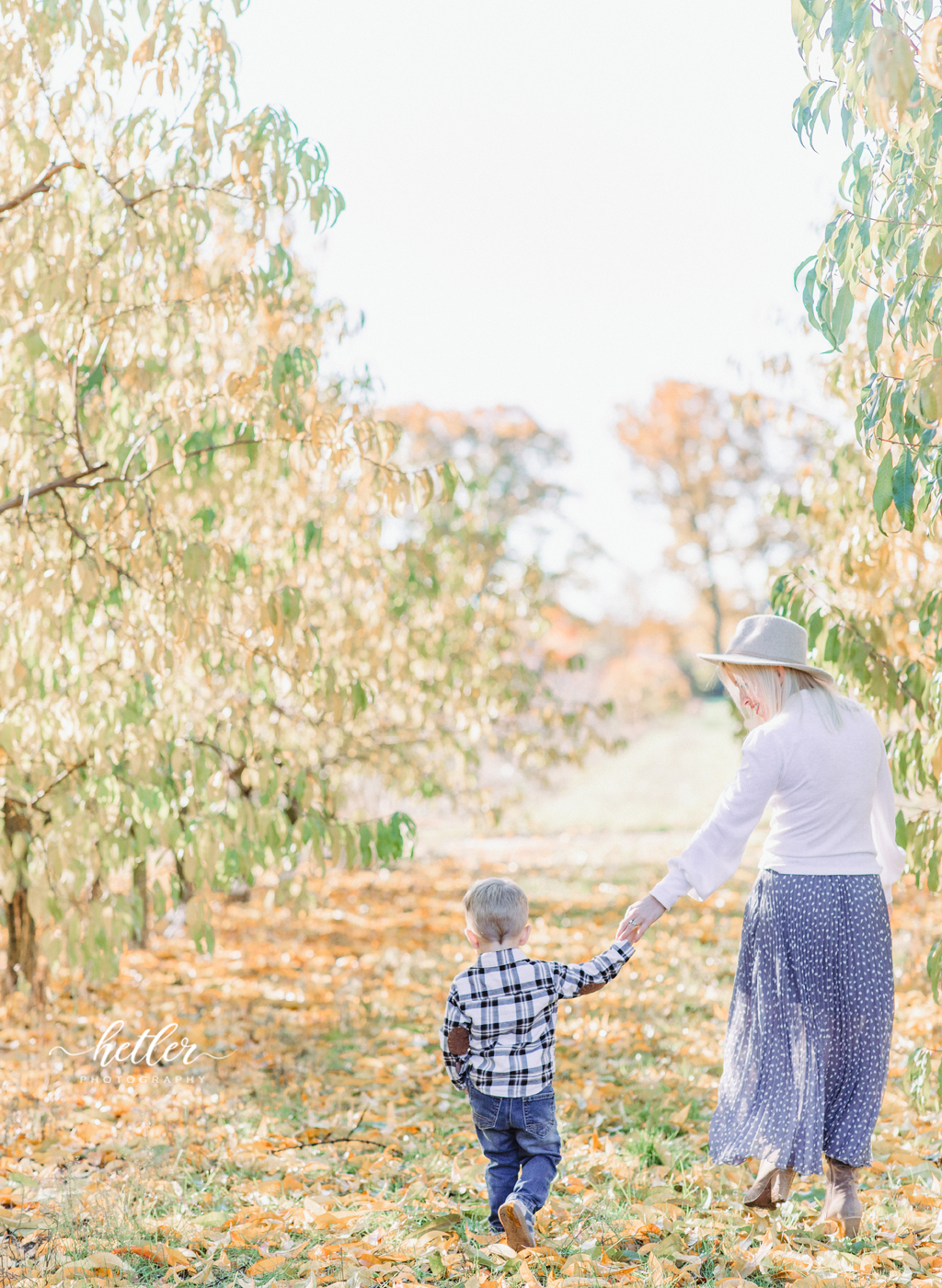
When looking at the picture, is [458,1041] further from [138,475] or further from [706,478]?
[706,478]

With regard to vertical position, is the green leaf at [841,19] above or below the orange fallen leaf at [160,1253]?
above

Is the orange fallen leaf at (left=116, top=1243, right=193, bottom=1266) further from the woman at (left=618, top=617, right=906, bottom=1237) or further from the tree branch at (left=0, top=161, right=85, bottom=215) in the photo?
the tree branch at (left=0, top=161, right=85, bottom=215)

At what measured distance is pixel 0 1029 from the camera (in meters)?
5.69

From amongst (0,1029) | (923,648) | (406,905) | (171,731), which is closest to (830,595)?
(923,648)

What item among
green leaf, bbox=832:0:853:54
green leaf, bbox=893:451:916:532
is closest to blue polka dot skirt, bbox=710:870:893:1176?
green leaf, bbox=893:451:916:532

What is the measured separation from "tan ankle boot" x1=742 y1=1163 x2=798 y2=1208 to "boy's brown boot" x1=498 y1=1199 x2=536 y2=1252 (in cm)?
69

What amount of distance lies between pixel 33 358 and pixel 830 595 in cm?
352

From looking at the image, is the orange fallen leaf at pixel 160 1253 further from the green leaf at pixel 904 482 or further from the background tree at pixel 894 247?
the green leaf at pixel 904 482

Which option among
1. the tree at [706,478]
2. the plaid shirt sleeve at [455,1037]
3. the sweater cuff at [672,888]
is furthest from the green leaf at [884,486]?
the tree at [706,478]

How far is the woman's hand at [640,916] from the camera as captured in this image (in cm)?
287

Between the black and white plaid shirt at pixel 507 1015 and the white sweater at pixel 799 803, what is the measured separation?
354mm

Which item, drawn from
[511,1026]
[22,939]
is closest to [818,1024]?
[511,1026]

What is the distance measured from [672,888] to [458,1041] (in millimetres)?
710

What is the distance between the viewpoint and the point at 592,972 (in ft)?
9.55
